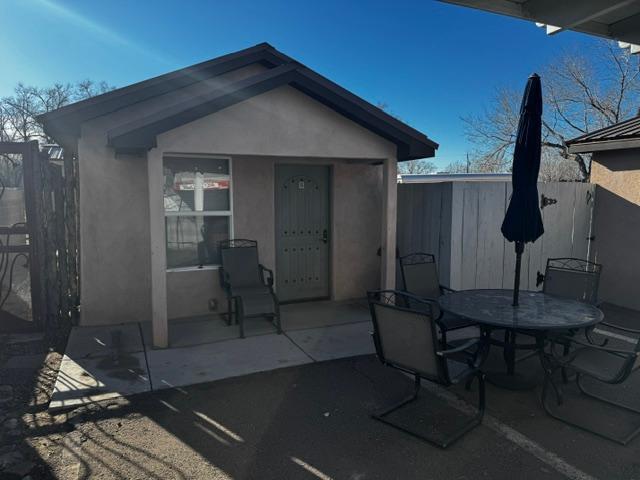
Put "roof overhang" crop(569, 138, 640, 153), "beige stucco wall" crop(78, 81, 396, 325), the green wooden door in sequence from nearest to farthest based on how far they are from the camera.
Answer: "beige stucco wall" crop(78, 81, 396, 325)
"roof overhang" crop(569, 138, 640, 153)
the green wooden door

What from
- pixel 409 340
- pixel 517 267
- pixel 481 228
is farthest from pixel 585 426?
pixel 481 228

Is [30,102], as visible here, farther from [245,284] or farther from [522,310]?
[522,310]

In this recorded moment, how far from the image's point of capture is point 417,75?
2289cm

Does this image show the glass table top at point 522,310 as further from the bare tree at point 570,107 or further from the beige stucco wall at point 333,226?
the bare tree at point 570,107

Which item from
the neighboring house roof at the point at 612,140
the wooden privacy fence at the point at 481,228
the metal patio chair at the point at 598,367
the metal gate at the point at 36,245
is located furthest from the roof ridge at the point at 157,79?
the metal patio chair at the point at 598,367

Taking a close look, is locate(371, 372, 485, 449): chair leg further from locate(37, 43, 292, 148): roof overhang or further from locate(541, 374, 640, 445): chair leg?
locate(37, 43, 292, 148): roof overhang

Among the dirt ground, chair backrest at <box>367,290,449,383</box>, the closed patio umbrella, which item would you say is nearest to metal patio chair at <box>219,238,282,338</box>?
the dirt ground

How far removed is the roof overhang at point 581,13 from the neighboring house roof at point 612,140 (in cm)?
346

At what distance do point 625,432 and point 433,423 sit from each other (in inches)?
59.3

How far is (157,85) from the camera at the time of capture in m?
6.21

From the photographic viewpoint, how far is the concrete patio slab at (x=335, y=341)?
514 centimetres


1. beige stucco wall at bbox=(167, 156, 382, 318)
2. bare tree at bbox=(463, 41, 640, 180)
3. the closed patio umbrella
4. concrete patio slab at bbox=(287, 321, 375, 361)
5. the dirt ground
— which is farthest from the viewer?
bare tree at bbox=(463, 41, 640, 180)

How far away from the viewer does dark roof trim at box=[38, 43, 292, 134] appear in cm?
549

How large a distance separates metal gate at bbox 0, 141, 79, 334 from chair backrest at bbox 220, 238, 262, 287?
2132 mm
